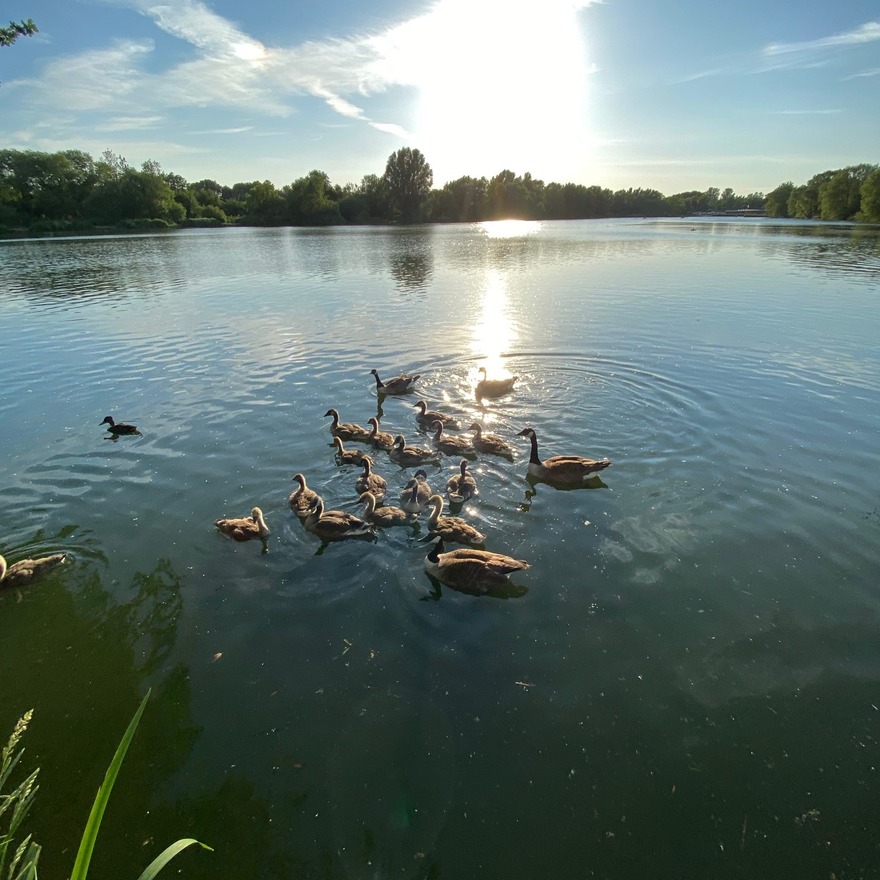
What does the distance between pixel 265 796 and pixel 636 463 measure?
997cm

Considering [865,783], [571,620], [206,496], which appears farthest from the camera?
[206,496]

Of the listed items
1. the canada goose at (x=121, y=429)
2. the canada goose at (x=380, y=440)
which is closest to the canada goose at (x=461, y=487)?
the canada goose at (x=380, y=440)

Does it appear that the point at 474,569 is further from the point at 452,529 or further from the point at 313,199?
the point at 313,199

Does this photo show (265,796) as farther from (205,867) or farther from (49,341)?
(49,341)

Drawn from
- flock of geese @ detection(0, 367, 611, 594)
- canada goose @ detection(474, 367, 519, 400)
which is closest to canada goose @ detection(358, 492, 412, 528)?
flock of geese @ detection(0, 367, 611, 594)

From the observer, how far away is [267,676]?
740 cm

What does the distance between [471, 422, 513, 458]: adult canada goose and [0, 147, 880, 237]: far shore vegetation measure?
119793mm

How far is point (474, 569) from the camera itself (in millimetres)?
8789

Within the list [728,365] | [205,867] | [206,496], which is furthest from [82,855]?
[728,365]

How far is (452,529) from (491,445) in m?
3.77

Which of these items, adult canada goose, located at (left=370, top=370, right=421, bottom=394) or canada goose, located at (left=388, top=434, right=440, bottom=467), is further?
adult canada goose, located at (left=370, top=370, right=421, bottom=394)

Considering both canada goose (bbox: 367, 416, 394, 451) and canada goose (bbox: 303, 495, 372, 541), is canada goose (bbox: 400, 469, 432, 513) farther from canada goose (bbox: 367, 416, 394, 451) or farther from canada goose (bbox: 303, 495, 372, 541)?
canada goose (bbox: 367, 416, 394, 451)

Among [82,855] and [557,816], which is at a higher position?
[82,855]

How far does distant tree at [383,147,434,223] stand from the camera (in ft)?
482
